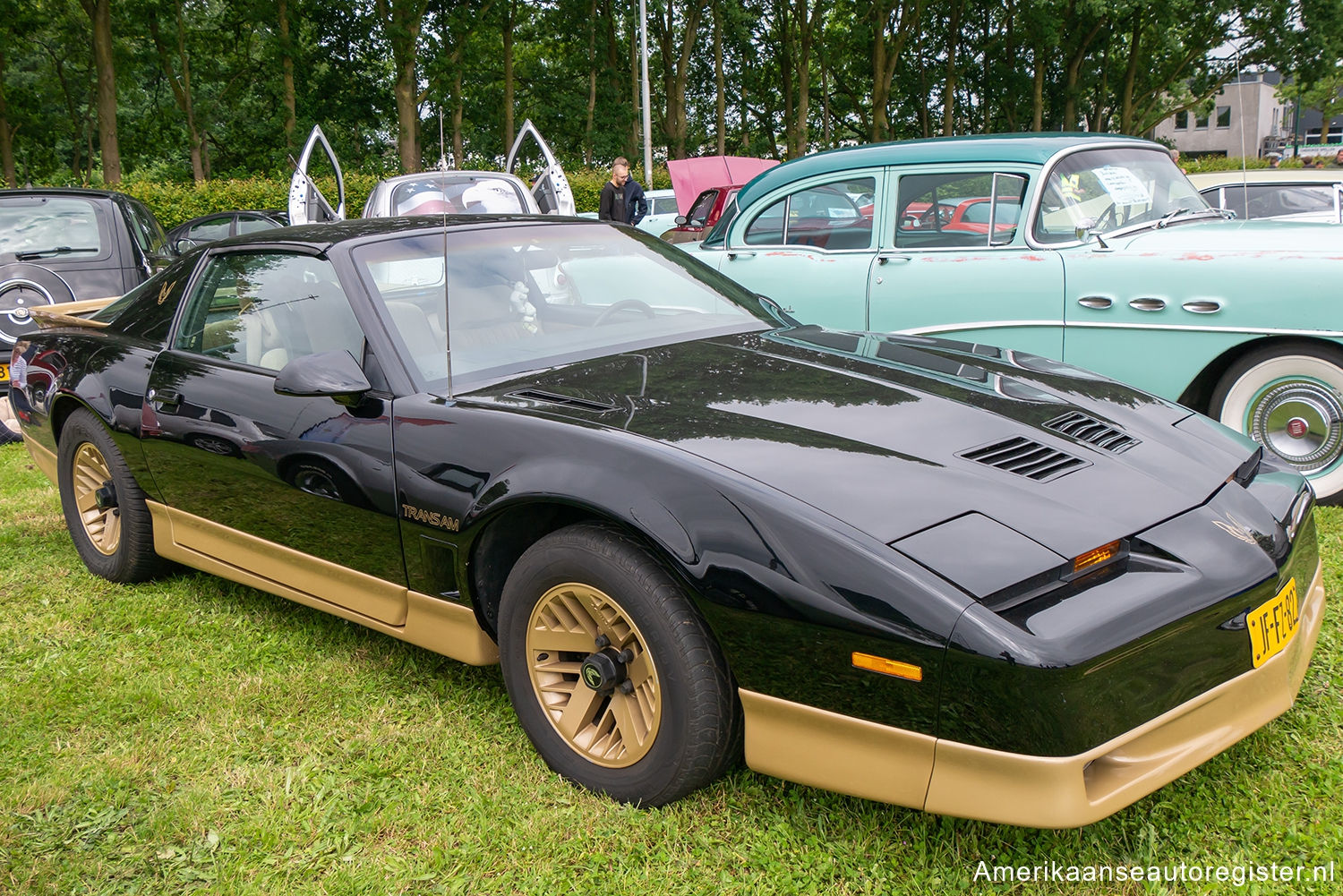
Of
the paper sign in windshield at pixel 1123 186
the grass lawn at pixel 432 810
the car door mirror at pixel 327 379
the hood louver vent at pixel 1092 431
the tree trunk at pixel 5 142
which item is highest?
the tree trunk at pixel 5 142

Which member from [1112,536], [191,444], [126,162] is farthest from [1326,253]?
[126,162]

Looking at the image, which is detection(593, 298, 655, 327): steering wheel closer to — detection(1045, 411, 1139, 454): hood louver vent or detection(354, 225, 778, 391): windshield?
detection(354, 225, 778, 391): windshield

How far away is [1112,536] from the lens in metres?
→ 2.11

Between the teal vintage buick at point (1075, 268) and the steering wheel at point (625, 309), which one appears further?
→ the teal vintage buick at point (1075, 268)

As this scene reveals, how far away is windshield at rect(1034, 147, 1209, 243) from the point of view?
4969mm

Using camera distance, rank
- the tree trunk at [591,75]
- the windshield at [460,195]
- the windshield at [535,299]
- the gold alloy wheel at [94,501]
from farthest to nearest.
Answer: the tree trunk at [591,75], the windshield at [460,195], the gold alloy wheel at [94,501], the windshield at [535,299]

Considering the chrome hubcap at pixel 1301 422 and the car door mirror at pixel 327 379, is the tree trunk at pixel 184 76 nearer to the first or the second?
the car door mirror at pixel 327 379

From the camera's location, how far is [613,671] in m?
2.36

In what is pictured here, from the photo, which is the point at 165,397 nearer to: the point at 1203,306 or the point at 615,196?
the point at 1203,306

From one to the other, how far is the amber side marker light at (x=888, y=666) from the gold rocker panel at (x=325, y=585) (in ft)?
3.73

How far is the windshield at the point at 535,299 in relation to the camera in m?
3.04

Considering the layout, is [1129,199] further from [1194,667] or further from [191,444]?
[191,444]

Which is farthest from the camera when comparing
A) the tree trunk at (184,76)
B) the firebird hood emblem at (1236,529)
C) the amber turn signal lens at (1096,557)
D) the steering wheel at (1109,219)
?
the tree trunk at (184,76)

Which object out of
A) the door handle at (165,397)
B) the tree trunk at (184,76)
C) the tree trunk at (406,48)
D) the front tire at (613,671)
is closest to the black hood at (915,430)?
the front tire at (613,671)
